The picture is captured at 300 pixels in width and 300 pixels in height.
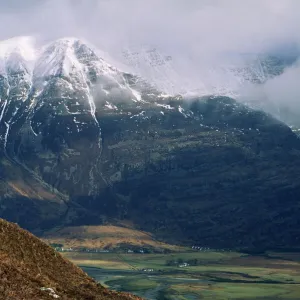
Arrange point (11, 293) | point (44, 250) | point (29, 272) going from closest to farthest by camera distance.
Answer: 1. point (11, 293)
2. point (29, 272)
3. point (44, 250)

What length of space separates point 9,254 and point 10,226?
192 inches

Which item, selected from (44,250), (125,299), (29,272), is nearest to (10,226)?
(44,250)

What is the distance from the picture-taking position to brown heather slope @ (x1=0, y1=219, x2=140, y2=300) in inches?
2200

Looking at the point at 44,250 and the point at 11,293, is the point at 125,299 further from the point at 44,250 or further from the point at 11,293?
the point at 11,293

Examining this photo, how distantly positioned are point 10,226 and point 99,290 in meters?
10.7

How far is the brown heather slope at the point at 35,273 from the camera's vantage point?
55875mm

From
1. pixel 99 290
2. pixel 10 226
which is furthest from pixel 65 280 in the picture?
pixel 10 226

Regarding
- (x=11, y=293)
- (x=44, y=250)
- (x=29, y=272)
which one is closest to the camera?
(x=11, y=293)

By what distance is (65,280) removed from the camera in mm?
64812

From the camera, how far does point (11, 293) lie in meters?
53.4

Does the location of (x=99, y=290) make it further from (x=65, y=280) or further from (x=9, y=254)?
(x=9, y=254)

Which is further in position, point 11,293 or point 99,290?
point 99,290

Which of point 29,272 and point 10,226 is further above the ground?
point 10,226

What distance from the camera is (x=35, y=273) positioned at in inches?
2443
